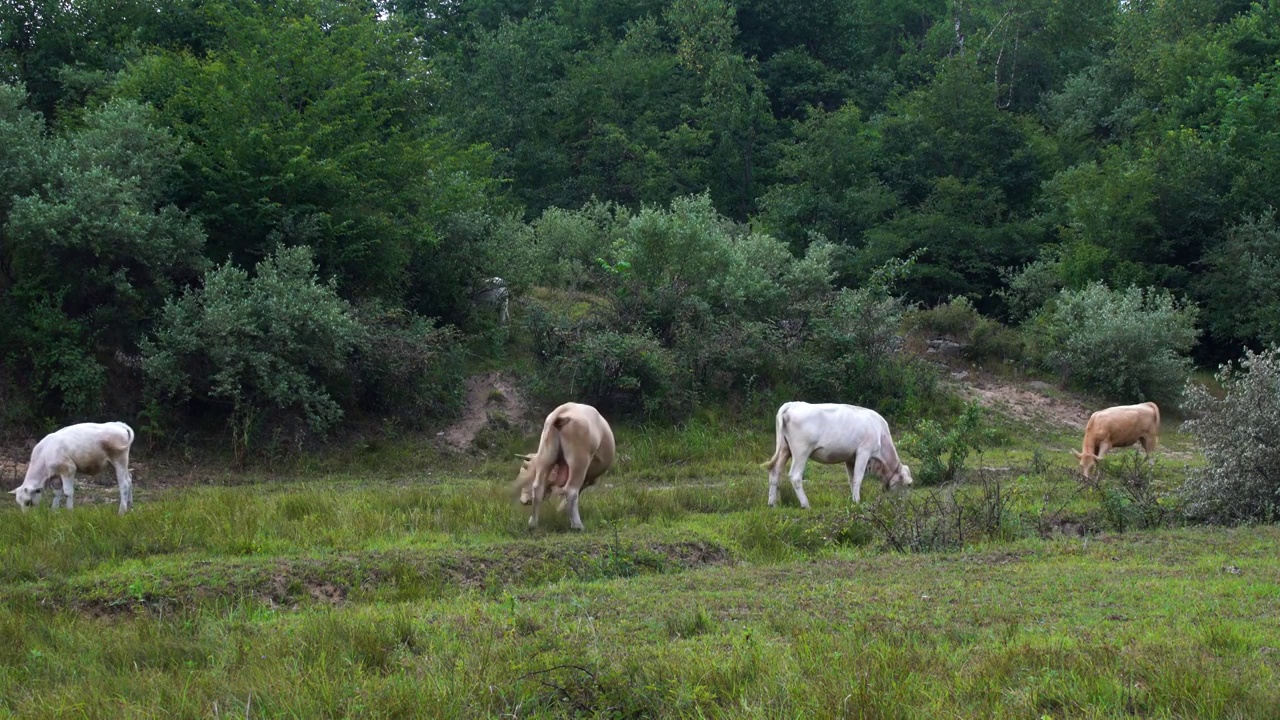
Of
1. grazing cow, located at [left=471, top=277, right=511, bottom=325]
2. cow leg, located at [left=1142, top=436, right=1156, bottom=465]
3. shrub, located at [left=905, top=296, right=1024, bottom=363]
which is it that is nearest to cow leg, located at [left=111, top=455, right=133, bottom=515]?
grazing cow, located at [left=471, top=277, right=511, bottom=325]

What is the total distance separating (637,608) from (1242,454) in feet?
29.2

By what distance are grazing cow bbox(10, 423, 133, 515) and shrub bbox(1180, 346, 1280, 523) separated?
13.8 meters

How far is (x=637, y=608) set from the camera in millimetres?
8477

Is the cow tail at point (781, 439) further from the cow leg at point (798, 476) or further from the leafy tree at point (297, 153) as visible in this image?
the leafy tree at point (297, 153)

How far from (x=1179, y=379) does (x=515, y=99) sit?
28.9 meters

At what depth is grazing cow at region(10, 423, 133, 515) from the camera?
47.6 feet

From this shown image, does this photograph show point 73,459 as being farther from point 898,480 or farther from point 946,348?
point 946,348

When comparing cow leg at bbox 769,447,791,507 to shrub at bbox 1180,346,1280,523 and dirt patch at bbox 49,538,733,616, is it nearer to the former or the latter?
dirt patch at bbox 49,538,733,616

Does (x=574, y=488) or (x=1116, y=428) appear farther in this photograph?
(x=1116, y=428)

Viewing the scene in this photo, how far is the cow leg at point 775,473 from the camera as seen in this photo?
49.8 feet

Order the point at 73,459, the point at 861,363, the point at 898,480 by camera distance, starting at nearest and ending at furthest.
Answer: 1. the point at 73,459
2. the point at 898,480
3. the point at 861,363

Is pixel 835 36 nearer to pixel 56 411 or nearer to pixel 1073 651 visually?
pixel 56 411

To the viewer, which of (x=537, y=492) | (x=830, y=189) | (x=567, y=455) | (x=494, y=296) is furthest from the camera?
(x=830, y=189)

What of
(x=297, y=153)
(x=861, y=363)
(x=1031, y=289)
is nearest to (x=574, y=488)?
(x=297, y=153)
